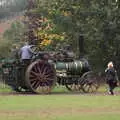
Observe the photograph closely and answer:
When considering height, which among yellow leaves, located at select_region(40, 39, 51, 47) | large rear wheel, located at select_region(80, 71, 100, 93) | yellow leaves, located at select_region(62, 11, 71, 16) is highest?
yellow leaves, located at select_region(62, 11, 71, 16)

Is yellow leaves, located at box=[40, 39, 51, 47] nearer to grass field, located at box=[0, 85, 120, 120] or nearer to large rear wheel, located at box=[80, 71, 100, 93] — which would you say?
large rear wheel, located at box=[80, 71, 100, 93]

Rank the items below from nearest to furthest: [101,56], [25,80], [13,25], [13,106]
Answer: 1. [13,106]
2. [25,80]
3. [101,56]
4. [13,25]

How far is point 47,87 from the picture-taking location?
76.8ft

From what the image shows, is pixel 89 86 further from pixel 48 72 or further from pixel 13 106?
pixel 13 106

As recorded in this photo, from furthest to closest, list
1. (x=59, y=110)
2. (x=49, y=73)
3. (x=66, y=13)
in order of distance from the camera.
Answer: (x=66, y=13)
(x=49, y=73)
(x=59, y=110)

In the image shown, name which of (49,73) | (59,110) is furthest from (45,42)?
(59,110)

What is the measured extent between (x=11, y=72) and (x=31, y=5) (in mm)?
28515

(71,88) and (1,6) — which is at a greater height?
(1,6)

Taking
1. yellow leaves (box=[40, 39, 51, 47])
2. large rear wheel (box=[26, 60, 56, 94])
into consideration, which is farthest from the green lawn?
yellow leaves (box=[40, 39, 51, 47])

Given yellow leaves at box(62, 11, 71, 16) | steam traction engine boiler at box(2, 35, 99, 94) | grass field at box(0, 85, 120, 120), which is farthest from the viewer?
yellow leaves at box(62, 11, 71, 16)

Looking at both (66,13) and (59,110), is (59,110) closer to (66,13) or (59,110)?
(59,110)

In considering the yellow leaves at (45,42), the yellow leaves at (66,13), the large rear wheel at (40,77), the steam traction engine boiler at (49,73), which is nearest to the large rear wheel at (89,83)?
the steam traction engine boiler at (49,73)

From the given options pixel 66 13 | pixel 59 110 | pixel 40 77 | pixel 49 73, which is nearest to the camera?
pixel 59 110

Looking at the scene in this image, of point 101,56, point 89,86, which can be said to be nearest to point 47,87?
point 89,86
